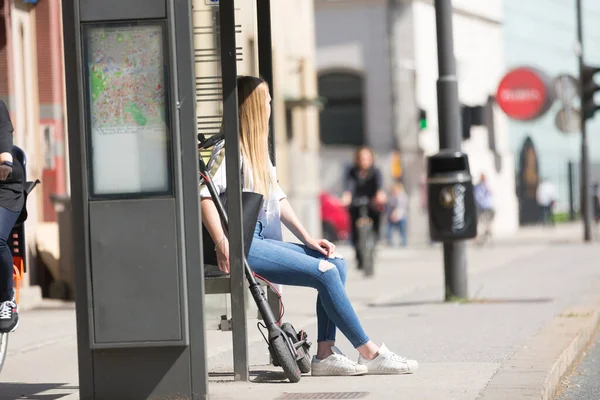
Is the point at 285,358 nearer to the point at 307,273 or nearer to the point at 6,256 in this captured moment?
the point at 307,273

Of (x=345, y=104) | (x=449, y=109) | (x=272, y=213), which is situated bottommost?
(x=272, y=213)

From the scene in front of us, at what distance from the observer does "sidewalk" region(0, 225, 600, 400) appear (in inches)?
275

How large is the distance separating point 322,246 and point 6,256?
1686 millimetres

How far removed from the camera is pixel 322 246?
7520 mm

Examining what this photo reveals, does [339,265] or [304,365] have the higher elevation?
[339,265]

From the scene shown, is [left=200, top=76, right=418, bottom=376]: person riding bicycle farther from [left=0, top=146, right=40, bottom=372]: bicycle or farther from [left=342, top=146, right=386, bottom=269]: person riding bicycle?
[left=342, top=146, right=386, bottom=269]: person riding bicycle

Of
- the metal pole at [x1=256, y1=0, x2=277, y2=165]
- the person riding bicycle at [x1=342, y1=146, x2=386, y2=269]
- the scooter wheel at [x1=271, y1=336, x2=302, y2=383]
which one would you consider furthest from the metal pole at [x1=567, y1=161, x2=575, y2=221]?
the scooter wheel at [x1=271, y1=336, x2=302, y2=383]

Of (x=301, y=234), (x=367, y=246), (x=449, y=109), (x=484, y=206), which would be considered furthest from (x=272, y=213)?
(x=484, y=206)

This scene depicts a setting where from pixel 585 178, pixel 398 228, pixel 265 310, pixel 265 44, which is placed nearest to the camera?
pixel 265 310

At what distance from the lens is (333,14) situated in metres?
38.6

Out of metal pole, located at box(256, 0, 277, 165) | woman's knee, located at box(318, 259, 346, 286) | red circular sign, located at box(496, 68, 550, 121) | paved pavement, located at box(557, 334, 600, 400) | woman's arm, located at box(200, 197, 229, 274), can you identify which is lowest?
paved pavement, located at box(557, 334, 600, 400)

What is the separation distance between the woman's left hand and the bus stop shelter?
1.24 m

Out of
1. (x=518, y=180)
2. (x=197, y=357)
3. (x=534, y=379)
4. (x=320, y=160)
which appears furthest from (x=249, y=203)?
(x=518, y=180)

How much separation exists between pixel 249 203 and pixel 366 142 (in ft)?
103
